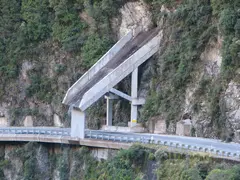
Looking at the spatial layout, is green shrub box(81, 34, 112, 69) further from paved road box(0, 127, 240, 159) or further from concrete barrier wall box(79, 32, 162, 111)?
paved road box(0, 127, 240, 159)

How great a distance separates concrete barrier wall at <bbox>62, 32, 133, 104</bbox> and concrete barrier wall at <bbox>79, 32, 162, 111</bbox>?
1.85 metres

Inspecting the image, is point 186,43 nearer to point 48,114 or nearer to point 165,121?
point 165,121

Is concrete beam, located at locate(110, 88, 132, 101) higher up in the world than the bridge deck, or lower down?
lower down

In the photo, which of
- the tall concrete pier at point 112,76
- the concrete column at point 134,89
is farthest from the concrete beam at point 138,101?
the concrete column at point 134,89

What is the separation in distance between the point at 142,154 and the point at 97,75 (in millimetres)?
11480

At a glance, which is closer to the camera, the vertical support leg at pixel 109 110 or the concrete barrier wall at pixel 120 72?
the concrete barrier wall at pixel 120 72

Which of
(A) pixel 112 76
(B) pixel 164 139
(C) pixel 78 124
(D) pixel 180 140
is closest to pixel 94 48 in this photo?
(A) pixel 112 76

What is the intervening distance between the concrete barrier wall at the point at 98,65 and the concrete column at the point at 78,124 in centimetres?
125

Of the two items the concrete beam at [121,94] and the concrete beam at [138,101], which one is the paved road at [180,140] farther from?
the concrete beam at [138,101]

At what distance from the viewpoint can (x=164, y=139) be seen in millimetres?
51156

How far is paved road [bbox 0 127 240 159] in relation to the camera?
1792 inches

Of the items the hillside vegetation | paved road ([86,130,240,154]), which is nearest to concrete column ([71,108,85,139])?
paved road ([86,130,240,154])

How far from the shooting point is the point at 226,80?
1981 inches

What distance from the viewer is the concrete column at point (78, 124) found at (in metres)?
55.8
